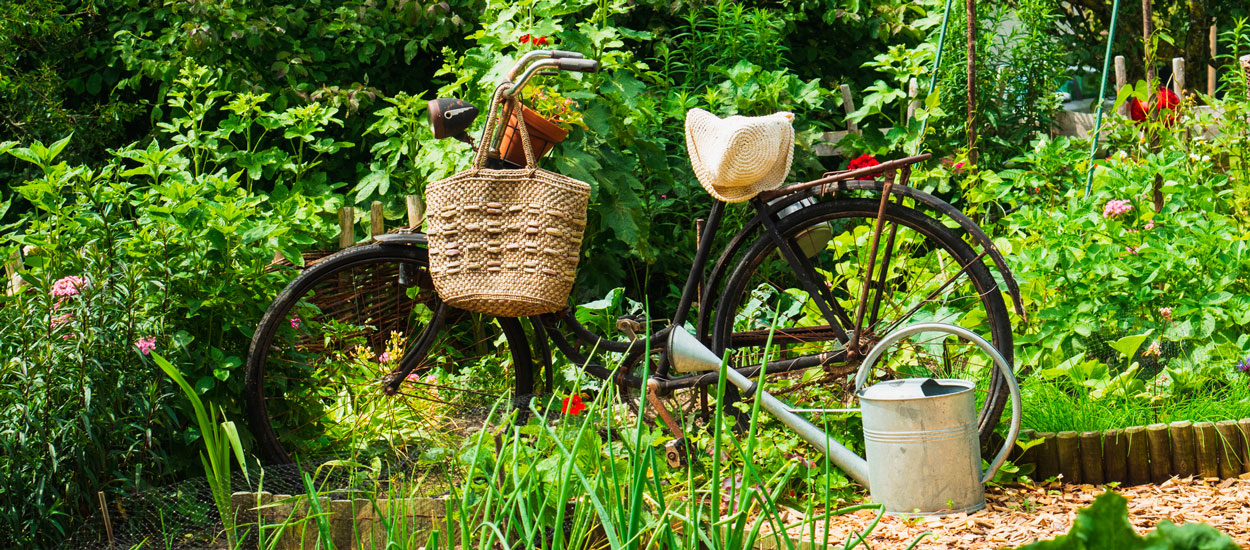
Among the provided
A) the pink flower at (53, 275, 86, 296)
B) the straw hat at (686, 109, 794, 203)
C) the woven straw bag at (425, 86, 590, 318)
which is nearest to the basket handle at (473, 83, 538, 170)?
the woven straw bag at (425, 86, 590, 318)

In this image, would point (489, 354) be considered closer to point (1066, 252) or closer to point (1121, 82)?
point (1066, 252)

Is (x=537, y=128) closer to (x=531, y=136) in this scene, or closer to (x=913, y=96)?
(x=531, y=136)

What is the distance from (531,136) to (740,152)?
556 mm

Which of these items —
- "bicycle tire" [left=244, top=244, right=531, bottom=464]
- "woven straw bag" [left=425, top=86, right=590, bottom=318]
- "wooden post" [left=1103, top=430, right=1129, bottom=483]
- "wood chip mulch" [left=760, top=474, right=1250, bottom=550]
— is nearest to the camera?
"wood chip mulch" [left=760, top=474, right=1250, bottom=550]

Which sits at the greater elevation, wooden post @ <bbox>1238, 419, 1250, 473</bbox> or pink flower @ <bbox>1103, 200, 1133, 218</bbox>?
pink flower @ <bbox>1103, 200, 1133, 218</bbox>

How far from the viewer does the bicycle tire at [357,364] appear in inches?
105

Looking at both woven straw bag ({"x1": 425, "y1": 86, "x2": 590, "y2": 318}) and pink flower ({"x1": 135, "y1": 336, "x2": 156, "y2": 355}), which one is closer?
pink flower ({"x1": 135, "y1": 336, "x2": 156, "y2": 355})

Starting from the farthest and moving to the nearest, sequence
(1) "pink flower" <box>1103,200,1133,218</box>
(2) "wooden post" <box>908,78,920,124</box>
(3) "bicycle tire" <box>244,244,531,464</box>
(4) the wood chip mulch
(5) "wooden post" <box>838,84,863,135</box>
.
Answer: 1. (5) "wooden post" <box>838,84,863,135</box>
2. (2) "wooden post" <box>908,78,920,124</box>
3. (1) "pink flower" <box>1103,200,1133,218</box>
4. (3) "bicycle tire" <box>244,244,531,464</box>
5. (4) the wood chip mulch

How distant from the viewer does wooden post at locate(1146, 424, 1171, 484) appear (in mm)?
2412

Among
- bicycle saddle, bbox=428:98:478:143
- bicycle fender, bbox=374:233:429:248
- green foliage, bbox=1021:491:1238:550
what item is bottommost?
green foliage, bbox=1021:491:1238:550

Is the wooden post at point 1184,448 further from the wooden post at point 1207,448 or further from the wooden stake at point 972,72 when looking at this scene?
the wooden stake at point 972,72

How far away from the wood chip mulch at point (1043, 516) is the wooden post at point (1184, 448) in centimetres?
3

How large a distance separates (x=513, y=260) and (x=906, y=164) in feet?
3.13

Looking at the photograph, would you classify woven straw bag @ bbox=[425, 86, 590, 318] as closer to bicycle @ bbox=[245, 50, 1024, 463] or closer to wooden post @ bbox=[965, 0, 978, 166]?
bicycle @ bbox=[245, 50, 1024, 463]
